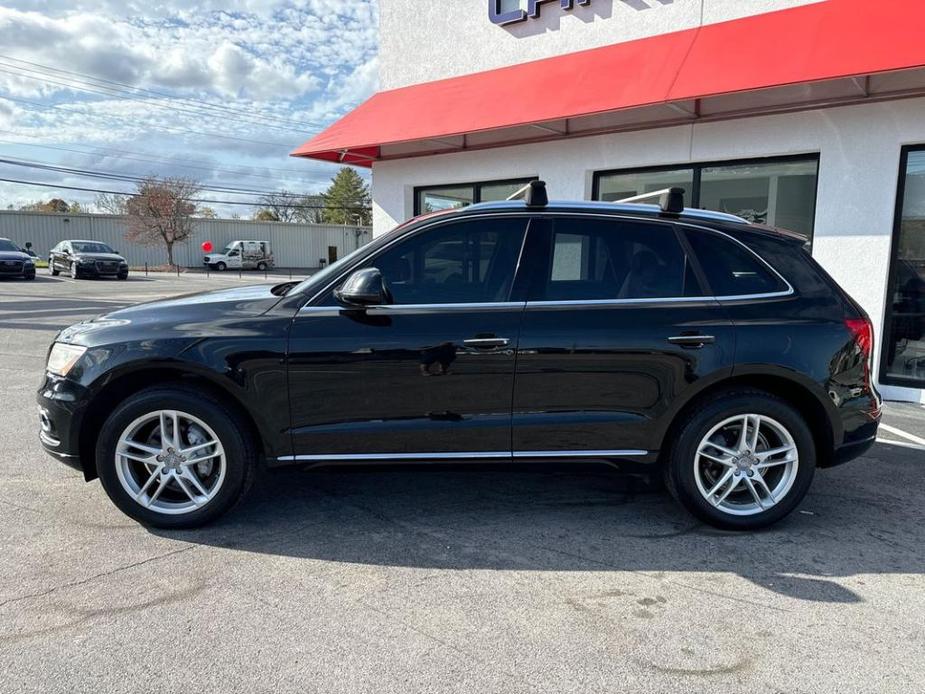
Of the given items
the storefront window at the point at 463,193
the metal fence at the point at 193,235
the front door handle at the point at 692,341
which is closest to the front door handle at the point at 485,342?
the front door handle at the point at 692,341

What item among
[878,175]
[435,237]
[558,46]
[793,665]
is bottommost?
[793,665]

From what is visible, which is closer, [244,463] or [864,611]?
[864,611]

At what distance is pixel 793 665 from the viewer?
8.53 feet

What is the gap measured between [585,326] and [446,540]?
1431 mm

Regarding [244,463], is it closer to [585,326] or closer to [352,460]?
[352,460]

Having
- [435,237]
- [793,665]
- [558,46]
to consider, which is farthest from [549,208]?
[558,46]

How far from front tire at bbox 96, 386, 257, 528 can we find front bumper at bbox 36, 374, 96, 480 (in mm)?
148

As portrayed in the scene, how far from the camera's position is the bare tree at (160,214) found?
4644 cm

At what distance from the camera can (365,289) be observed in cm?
344

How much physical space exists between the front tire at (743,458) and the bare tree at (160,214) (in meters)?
48.4

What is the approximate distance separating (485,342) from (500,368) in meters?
0.17

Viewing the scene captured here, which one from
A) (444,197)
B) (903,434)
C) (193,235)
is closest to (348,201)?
(193,235)

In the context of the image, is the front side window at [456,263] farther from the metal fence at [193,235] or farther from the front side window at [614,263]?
the metal fence at [193,235]

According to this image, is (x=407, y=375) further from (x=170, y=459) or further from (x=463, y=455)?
(x=170, y=459)
